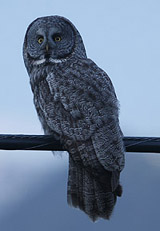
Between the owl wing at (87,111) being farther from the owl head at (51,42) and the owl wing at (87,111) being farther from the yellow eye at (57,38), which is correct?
the yellow eye at (57,38)

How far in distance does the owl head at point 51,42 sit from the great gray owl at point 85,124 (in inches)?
7.3

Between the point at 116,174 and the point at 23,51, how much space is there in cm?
222

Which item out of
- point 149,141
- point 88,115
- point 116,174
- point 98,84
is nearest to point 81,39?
point 98,84

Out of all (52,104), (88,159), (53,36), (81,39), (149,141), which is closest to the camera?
(149,141)

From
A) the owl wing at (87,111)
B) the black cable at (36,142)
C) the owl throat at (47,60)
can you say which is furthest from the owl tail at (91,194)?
the owl throat at (47,60)

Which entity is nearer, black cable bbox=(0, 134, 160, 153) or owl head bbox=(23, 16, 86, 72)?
black cable bbox=(0, 134, 160, 153)

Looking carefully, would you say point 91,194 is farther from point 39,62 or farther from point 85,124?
point 39,62

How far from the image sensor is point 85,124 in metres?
3.94

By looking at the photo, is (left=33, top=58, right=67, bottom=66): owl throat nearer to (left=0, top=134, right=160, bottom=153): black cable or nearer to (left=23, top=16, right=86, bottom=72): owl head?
(left=23, top=16, right=86, bottom=72): owl head

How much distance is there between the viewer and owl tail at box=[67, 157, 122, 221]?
4004mm

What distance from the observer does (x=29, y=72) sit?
511cm

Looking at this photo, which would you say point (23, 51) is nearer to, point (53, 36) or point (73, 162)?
point (53, 36)

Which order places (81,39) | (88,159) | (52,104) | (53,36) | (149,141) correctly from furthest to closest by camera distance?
(81,39)
(53,36)
(52,104)
(88,159)
(149,141)

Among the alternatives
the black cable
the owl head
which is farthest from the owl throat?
the black cable
